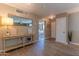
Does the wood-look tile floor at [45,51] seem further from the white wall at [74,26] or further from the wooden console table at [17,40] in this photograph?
the white wall at [74,26]

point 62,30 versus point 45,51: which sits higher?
point 62,30

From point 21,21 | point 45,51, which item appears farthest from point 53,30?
point 45,51

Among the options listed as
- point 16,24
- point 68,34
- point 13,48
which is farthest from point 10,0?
point 68,34

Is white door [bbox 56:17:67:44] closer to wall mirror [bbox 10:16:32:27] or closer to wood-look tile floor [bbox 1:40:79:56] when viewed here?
wood-look tile floor [bbox 1:40:79:56]

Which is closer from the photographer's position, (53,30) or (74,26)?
(74,26)

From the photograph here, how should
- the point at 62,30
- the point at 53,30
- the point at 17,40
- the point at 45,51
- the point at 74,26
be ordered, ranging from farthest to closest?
the point at 53,30
the point at 62,30
the point at 74,26
the point at 17,40
the point at 45,51

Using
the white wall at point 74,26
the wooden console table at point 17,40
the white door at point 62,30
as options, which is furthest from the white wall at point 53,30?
the wooden console table at point 17,40

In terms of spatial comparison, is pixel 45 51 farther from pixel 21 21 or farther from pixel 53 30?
pixel 53 30

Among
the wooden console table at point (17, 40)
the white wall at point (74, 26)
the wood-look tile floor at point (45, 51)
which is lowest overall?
the wood-look tile floor at point (45, 51)

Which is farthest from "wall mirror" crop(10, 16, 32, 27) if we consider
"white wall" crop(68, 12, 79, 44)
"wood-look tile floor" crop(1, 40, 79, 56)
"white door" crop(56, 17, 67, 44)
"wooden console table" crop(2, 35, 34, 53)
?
"white wall" crop(68, 12, 79, 44)

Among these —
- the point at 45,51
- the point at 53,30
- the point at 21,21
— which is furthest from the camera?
the point at 53,30

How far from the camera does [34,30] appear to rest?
7582 millimetres

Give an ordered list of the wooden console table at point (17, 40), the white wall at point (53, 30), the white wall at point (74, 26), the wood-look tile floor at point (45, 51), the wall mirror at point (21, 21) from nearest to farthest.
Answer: the wood-look tile floor at point (45, 51) < the wooden console table at point (17, 40) < the wall mirror at point (21, 21) < the white wall at point (74, 26) < the white wall at point (53, 30)

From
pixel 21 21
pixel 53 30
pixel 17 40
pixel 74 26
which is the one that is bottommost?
pixel 17 40
